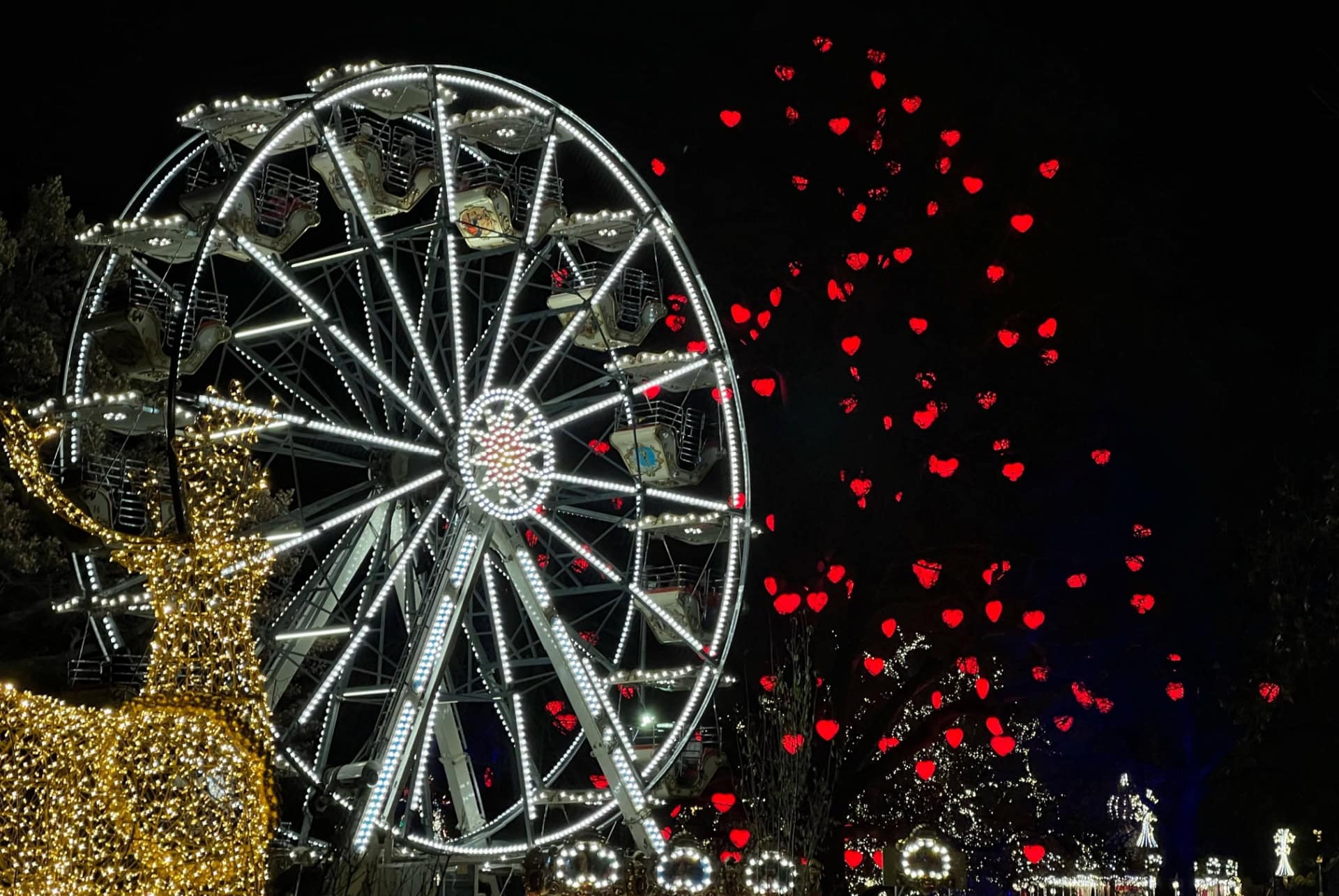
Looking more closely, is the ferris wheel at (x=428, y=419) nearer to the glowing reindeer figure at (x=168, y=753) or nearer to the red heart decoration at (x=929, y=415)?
the red heart decoration at (x=929, y=415)

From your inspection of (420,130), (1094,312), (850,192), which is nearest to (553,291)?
(420,130)

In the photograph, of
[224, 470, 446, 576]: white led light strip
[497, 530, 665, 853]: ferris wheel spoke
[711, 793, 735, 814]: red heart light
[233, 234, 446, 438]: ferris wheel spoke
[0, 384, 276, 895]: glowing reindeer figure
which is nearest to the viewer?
[0, 384, 276, 895]: glowing reindeer figure

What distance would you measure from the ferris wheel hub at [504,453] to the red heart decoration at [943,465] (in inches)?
287

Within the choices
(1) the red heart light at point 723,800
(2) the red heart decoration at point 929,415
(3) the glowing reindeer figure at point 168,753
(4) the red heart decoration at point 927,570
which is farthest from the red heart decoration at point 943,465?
(3) the glowing reindeer figure at point 168,753

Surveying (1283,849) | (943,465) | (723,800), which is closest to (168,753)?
(723,800)

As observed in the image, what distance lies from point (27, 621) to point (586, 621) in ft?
38.9

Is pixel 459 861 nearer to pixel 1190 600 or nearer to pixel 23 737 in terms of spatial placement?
pixel 23 737

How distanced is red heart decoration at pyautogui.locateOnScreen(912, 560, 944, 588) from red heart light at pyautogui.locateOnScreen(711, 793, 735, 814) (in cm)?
440

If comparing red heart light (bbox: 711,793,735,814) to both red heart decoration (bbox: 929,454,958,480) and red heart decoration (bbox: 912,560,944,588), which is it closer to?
red heart decoration (bbox: 912,560,944,588)

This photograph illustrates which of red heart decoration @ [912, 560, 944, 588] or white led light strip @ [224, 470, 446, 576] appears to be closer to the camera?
white led light strip @ [224, 470, 446, 576]

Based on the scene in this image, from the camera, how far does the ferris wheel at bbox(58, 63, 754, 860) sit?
16.6m

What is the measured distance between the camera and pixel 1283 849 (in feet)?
111

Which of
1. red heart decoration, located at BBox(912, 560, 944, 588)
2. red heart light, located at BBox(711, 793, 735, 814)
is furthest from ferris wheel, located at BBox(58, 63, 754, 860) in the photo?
red heart decoration, located at BBox(912, 560, 944, 588)

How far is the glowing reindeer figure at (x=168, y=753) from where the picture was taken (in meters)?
9.30
